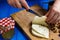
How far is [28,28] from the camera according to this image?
2.74 ft

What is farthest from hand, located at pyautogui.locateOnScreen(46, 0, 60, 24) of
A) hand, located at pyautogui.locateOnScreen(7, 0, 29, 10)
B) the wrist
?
hand, located at pyautogui.locateOnScreen(7, 0, 29, 10)

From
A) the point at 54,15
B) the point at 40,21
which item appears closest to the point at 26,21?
the point at 40,21

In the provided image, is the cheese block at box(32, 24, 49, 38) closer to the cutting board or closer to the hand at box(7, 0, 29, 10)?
the cutting board

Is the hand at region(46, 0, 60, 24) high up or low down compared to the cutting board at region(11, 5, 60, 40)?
up

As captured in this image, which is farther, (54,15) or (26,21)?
(26,21)

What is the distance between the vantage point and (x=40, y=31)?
804 mm

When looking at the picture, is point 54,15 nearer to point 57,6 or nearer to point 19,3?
point 57,6

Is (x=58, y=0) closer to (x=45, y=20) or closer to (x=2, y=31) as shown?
(x=45, y=20)

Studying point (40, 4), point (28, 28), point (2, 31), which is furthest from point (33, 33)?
point (40, 4)

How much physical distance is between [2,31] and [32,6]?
1.13 ft

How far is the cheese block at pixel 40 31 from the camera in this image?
2.58 feet

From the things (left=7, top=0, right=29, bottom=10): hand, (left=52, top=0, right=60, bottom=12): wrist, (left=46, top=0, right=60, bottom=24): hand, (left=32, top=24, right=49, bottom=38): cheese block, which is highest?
(left=7, top=0, right=29, bottom=10): hand

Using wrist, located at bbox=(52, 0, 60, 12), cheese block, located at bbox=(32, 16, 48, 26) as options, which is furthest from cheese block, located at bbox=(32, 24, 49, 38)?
wrist, located at bbox=(52, 0, 60, 12)

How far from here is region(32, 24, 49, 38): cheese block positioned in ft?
2.58
